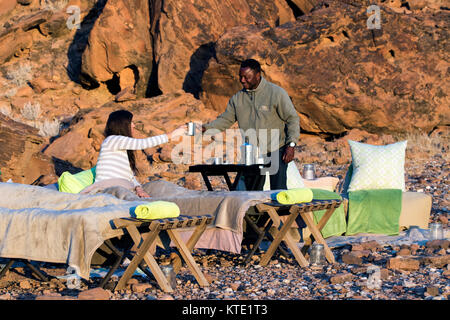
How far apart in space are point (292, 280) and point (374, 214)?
2212 mm

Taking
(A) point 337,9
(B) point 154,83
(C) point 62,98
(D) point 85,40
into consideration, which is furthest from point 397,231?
(D) point 85,40

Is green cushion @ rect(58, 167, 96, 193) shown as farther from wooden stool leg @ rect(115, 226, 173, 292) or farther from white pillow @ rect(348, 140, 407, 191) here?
white pillow @ rect(348, 140, 407, 191)

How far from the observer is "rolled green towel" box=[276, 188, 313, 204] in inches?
184

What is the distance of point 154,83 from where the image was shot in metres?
14.2

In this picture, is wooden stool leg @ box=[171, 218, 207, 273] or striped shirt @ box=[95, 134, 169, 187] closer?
wooden stool leg @ box=[171, 218, 207, 273]

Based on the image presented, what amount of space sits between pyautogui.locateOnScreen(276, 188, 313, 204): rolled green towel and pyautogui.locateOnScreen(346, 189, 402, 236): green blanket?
164 centimetres

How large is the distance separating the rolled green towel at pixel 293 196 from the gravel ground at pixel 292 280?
0.53 meters

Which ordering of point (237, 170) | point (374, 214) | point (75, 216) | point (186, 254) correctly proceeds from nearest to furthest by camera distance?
point (75, 216), point (186, 254), point (237, 170), point (374, 214)

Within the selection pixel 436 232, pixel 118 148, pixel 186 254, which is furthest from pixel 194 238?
pixel 436 232

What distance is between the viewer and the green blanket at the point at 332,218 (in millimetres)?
5990

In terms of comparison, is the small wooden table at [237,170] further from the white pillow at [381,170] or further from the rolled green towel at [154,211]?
the rolled green towel at [154,211]

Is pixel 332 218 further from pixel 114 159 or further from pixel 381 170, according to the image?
pixel 114 159

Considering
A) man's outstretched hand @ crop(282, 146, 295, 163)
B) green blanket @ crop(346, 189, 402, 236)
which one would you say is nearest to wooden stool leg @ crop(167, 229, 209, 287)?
man's outstretched hand @ crop(282, 146, 295, 163)

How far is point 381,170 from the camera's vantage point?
6.73 metres
